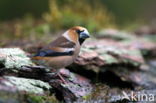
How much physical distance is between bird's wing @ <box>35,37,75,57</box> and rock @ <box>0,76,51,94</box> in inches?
17.5

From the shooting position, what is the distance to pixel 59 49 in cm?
587

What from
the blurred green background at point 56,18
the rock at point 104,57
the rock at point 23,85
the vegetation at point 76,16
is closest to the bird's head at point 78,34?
the rock at point 23,85

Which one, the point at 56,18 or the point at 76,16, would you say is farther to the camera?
the point at 76,16

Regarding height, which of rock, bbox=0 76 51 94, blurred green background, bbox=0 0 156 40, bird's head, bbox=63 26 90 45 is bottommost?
blurred green background, bbox=0 0 156 40

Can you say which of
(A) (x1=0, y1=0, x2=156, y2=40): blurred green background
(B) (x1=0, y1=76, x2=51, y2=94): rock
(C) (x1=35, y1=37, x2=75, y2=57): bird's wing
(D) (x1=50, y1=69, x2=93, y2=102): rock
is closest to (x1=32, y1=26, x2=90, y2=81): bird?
(C) (x1=35, y1=37, x2=75, y2=57): bird's wing

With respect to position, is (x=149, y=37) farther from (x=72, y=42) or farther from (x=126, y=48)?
(x=72, y=42)

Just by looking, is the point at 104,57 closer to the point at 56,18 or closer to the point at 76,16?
the point at 56,18

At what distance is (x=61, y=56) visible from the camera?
5832 millimetres

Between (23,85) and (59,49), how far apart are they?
89 centimetres

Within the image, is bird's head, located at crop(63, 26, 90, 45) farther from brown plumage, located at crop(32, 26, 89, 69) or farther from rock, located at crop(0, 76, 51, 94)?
rock, located at crop(0, 76, 51, 94)

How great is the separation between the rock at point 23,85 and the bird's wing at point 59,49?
445 mm

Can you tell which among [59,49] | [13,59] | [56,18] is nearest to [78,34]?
[59,49]

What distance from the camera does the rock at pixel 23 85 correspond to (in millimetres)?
4973

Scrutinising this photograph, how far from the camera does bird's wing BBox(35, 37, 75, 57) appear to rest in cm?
581
